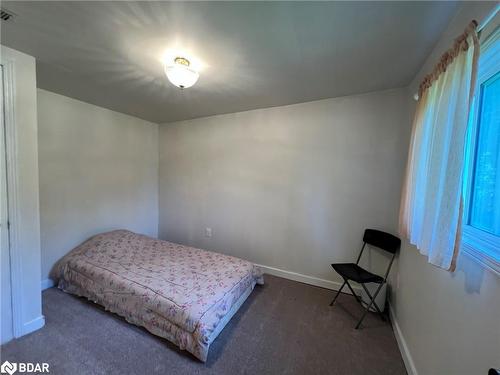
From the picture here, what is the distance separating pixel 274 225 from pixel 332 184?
94cm

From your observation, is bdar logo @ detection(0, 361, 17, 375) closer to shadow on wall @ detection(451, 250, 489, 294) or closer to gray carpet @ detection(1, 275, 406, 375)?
gray carpet @ detection(1, 275, 406, 375)

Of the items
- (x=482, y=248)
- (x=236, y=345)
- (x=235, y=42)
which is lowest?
(x=236, y=345)

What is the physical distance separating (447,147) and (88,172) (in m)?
3.64

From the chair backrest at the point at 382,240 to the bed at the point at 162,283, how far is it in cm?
134

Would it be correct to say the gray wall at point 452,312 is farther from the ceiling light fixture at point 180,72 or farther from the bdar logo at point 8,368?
the bdar logo at point 8,368

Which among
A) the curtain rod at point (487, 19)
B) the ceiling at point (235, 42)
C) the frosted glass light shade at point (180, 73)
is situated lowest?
the curtain rod at point (487, 19)

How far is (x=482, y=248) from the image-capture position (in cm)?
86

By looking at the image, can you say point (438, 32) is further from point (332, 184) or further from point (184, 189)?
point (184, 189)

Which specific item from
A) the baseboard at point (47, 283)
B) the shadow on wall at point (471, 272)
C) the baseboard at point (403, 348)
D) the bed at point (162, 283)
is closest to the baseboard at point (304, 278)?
the bed at point (162, 283)

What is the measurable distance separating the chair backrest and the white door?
3.28 metres

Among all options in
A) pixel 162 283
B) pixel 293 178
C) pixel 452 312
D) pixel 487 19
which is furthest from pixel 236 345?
pixel 487 19

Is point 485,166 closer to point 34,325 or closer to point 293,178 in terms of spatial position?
point 293,178

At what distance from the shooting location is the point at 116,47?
4.89ft

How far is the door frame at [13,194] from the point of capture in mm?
1500
